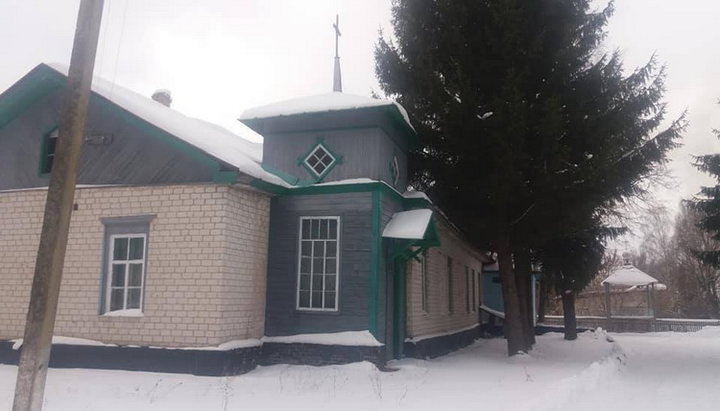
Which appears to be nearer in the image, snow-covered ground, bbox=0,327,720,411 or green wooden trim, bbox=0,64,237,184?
snow-covered ground, bbox=0,327,720,411

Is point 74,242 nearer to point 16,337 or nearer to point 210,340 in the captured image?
point 16,337

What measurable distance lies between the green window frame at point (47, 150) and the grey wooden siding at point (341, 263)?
4565 mm

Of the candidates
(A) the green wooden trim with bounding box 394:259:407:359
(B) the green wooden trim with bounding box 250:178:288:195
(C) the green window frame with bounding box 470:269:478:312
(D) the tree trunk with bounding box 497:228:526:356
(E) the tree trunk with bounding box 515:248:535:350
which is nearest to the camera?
(B) the green wooden trim with bounding box 250:178:288:195

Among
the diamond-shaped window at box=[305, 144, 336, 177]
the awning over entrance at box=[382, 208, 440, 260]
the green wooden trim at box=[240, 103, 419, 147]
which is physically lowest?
the awning over entrance at box=[382, 208, 440, 260]

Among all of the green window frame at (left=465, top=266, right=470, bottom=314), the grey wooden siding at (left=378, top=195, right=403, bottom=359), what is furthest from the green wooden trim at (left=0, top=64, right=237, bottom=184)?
the green window frame at (left=465, top=266, right=470, bottom=314)

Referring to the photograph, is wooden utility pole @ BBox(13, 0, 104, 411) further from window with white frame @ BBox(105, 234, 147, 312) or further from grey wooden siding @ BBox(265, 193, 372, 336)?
grey wooden siding @ BBox(265, 193, 372, 336)

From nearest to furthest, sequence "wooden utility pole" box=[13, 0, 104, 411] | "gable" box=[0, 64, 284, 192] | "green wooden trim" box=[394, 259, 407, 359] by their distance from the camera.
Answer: "wooden utility pole" box=[13, 0, 104, 411], "gable" box=[0, 64, 284, 192], "green wooden trim" box=[394, 259, 407, 359]

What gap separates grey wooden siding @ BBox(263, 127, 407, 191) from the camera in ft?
41.8

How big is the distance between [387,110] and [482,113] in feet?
9.13

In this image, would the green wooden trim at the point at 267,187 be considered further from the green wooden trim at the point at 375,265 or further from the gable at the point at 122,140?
the green wooden trim at the point at 375,265

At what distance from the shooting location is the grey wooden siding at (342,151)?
1273 cm

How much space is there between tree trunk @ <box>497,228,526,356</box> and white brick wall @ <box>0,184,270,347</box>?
6.73m

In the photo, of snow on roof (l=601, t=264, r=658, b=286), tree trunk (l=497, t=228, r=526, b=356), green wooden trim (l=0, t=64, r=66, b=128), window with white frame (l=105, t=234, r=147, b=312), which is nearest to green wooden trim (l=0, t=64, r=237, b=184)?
green wooden trim (l=0, t=64, r=66, b=128)

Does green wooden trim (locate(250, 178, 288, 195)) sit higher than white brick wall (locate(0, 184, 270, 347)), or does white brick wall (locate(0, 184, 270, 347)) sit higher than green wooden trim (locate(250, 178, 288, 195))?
green wooden trim (locate(250, 178, 288, 195))
